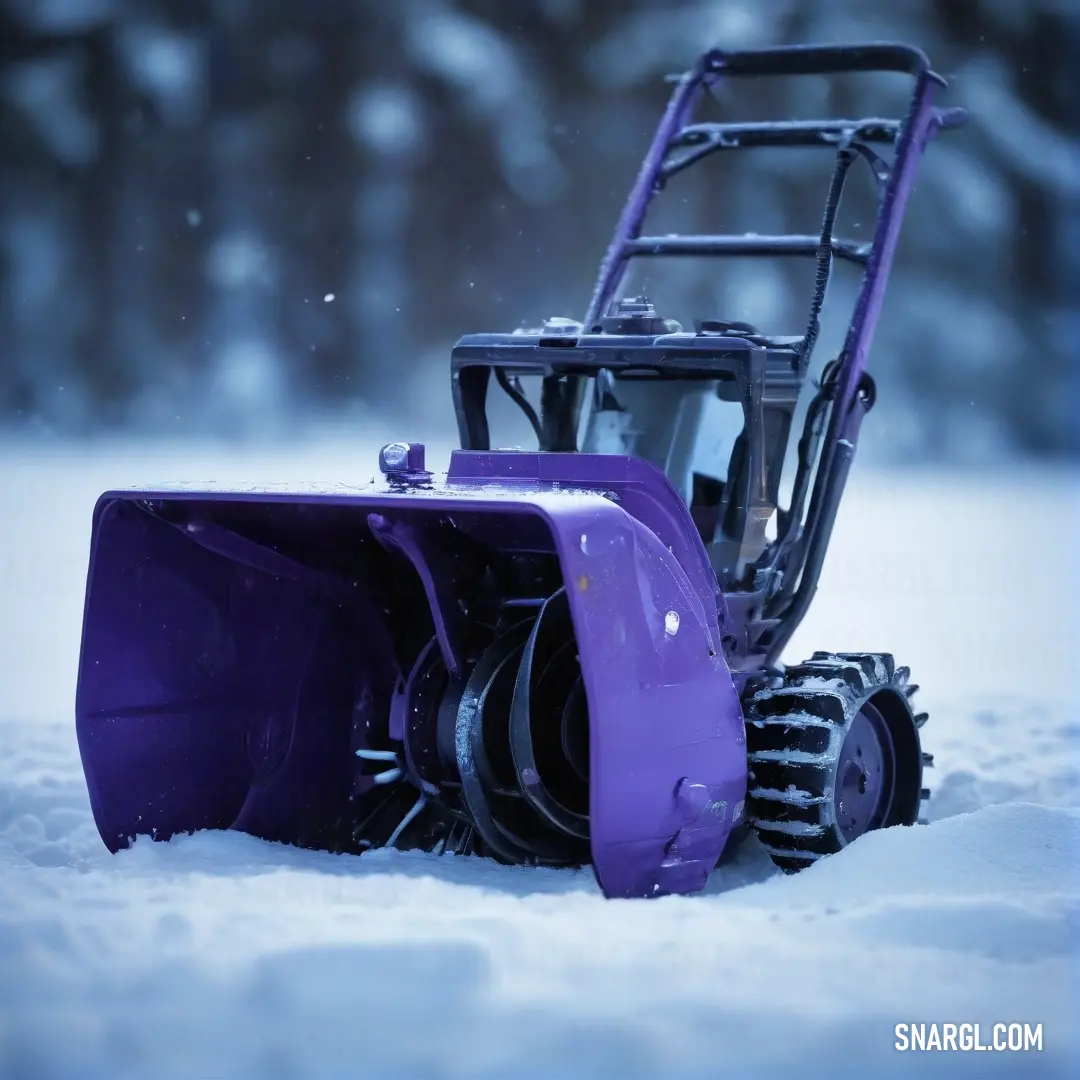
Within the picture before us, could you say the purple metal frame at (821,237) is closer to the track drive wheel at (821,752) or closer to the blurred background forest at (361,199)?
the track drive wheel at (821,752)

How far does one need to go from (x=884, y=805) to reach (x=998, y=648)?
4.38 meters

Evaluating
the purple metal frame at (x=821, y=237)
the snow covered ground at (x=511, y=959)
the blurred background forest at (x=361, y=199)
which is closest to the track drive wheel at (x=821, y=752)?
the snow covered ground at (x=511, y=959)

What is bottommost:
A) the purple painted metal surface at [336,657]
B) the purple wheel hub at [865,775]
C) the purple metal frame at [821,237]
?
the purple wheel hub at [865,775]

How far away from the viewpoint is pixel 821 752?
402 cm

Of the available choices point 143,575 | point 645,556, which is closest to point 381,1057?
point 645,556

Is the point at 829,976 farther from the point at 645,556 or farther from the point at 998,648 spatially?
the point at 998,648

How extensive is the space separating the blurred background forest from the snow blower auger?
9421 mm

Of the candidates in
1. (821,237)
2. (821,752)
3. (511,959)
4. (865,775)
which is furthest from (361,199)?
(511,959)

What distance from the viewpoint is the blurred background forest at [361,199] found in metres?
14.8

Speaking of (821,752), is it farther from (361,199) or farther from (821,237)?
(361,199)

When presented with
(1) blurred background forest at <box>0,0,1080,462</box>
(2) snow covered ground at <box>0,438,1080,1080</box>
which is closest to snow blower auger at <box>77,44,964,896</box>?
(2) snow covered ground at <box>0,438,1080,1080</box>

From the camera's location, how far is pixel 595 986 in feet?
9.95

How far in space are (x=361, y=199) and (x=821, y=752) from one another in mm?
12841

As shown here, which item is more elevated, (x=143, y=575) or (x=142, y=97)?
(x=142, y=97)
